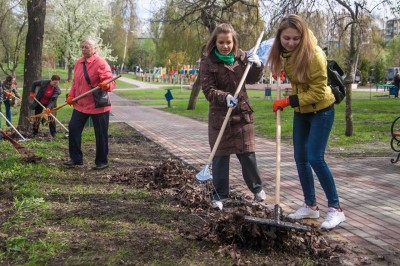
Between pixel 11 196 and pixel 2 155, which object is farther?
pixel 2 155

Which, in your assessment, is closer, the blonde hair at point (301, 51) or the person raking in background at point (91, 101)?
the blonde hair at point (301, 51)

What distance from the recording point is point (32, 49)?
11.8 m

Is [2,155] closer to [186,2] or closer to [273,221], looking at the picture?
[273,221]

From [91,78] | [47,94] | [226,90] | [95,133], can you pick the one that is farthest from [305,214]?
[47,94]

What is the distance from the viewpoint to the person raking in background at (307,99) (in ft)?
13.8

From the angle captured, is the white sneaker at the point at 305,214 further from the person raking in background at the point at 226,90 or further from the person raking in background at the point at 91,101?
the person raking in background at the point at 91,101

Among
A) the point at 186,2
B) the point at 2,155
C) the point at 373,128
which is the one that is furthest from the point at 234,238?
the point at 186,2

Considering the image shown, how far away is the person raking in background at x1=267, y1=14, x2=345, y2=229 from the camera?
420 cm

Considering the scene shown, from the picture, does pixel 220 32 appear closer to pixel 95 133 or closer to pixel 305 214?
pixel 305 214

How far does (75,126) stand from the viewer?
23.3 ft

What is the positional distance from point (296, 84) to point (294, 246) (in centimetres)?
153

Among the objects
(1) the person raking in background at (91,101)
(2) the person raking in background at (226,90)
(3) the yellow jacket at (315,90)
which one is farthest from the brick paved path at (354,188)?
(1) the person raking in background at (91,101)

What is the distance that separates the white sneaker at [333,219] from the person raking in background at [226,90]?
104 cm

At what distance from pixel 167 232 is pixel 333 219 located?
1.52m
